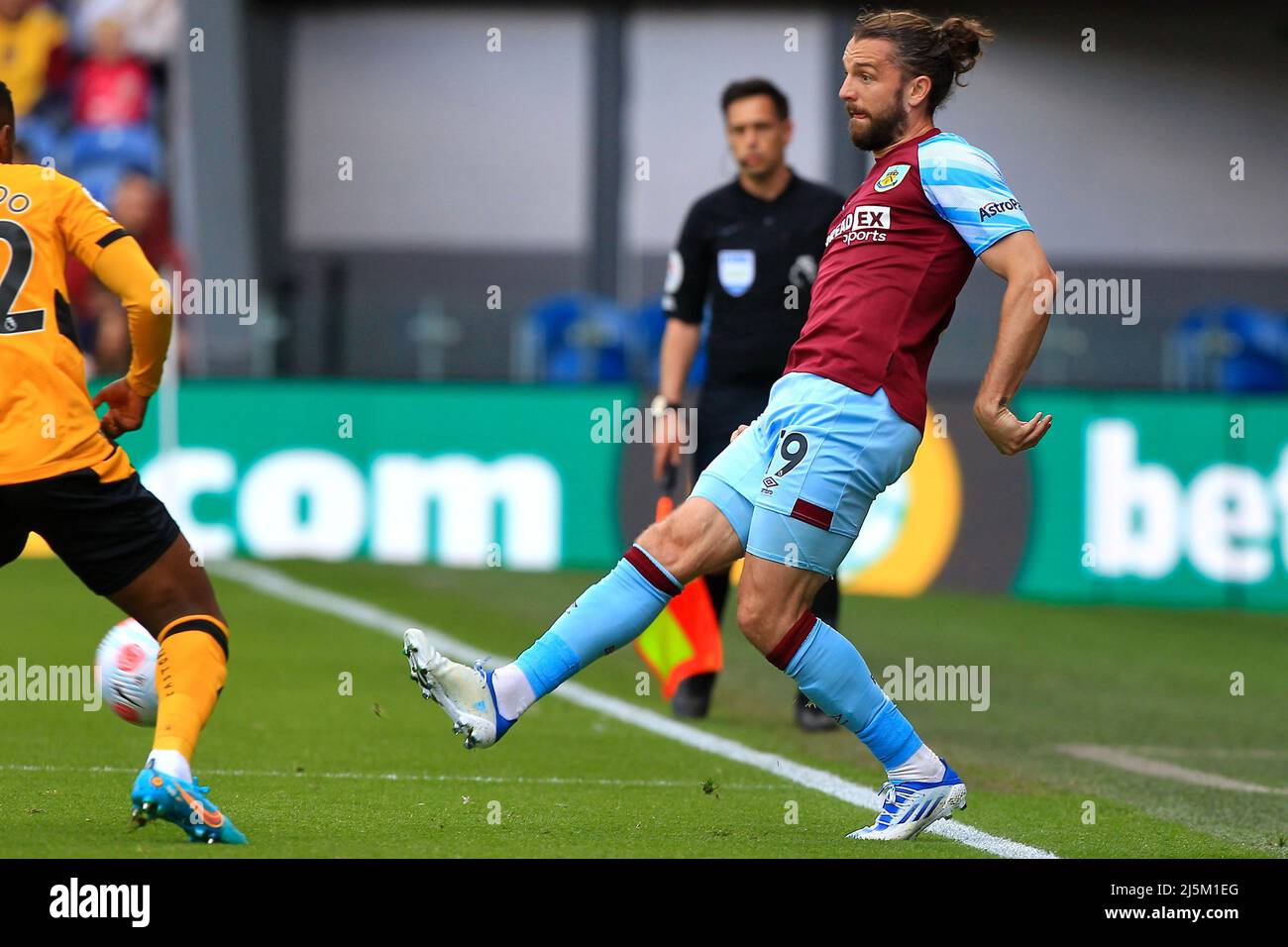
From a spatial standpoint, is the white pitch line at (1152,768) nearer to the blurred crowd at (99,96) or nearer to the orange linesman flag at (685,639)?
the orange linesman flag at (685,639)

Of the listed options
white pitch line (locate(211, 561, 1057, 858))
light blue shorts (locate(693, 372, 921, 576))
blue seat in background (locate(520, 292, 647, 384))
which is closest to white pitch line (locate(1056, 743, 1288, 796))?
white pitch line (locate(211, 561, 1057, 858))

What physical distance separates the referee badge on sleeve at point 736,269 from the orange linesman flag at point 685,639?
860mm

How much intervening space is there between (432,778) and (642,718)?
200 cm

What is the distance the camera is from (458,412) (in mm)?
16047

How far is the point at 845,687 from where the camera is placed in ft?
18.3

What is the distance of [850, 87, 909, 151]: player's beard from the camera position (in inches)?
222

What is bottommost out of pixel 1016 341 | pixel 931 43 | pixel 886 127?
pixel 1016 341

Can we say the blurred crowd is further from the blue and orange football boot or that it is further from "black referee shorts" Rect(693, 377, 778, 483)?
the blue and orange football boot

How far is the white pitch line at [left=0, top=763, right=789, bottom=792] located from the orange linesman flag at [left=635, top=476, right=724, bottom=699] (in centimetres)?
156

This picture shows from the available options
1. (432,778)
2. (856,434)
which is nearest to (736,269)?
(432,778)

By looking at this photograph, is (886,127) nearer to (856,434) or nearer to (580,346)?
(856,434)
